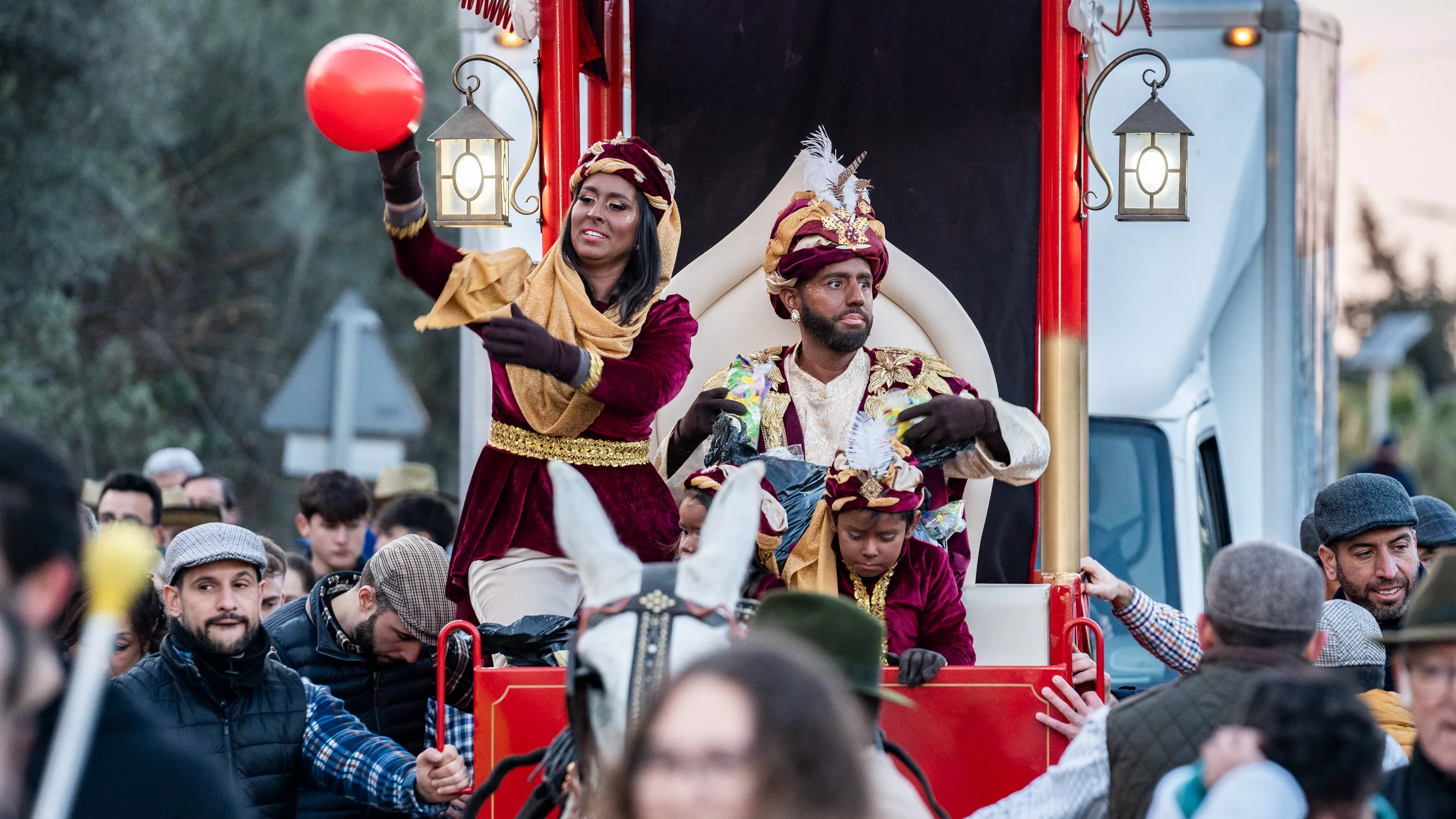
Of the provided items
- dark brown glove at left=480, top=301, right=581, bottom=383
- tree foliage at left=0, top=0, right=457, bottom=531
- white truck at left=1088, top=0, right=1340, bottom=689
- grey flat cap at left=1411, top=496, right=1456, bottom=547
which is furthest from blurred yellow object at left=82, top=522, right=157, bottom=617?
tree foliage at left=0, top=0, right=457, bottom=531

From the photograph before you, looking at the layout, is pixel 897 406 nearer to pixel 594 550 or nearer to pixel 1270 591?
pixel 1270 591

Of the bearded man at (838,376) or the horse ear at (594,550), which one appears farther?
the bearded man at (838,376)

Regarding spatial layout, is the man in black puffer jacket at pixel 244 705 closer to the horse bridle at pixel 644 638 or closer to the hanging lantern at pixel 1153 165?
the horse bridle at pixel 644 638

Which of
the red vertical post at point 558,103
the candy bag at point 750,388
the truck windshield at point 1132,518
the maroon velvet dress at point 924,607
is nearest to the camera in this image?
the maroon velvet dress at point 924,607

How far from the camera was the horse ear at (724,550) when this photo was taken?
2654 millimetres

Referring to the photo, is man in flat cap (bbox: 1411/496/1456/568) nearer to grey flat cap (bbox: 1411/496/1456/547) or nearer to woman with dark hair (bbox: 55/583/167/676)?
grey flat cap (bbox: 1411/496/1456/547)

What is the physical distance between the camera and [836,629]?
292 cm

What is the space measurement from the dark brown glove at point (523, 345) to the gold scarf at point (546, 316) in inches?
12.8

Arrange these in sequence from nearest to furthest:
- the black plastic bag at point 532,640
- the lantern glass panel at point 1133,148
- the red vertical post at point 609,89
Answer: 1. the black plastic bag at point 532,640
2. the lantern glass panel at point 1133,148
3. the red vertical post at point 609,89

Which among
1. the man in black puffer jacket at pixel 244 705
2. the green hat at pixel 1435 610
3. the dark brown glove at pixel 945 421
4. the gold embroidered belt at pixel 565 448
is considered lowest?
the man in black puffer jacket at pixel 244 705

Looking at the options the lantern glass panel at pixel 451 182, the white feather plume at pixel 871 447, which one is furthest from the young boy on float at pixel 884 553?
the lantern glass panel at pixel 451 182

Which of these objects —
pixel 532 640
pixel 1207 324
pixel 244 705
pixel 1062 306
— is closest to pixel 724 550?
pixel 532 640

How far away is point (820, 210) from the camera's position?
4.89m

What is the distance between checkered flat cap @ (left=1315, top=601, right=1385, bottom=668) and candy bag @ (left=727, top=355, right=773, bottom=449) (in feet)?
5.06
